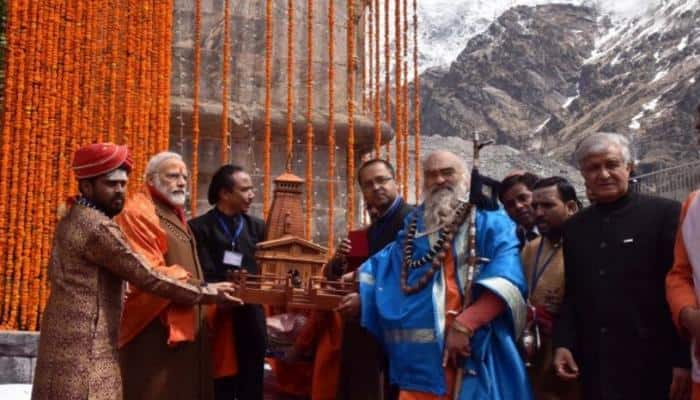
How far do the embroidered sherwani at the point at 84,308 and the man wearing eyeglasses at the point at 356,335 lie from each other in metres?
1.25

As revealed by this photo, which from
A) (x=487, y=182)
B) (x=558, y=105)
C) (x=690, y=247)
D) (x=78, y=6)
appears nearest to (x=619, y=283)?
(x=690, y=247)

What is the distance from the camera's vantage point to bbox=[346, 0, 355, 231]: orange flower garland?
7.96 metres

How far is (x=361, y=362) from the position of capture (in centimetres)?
455

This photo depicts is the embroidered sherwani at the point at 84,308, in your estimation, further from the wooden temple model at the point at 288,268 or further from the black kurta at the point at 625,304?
the black kurta at the point at 625,304

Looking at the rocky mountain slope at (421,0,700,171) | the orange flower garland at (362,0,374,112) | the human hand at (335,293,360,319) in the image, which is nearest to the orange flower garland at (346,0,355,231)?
the orange flower garland at (362,0,374,112)

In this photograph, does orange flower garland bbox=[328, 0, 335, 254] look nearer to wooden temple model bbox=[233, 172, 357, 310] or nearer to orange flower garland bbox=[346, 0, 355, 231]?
orange flower garland bbox=[346, 0, 355, 231]

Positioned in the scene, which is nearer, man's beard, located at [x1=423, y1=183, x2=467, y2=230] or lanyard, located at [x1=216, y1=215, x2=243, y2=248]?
man's beard, located at [x1=423, y1=183, x2=467, y2=230]

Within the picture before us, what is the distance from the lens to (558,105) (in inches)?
2325

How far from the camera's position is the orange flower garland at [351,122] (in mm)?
7965

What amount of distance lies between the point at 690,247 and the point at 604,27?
6904 centimetres

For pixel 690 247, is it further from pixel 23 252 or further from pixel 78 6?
pixel 78 6

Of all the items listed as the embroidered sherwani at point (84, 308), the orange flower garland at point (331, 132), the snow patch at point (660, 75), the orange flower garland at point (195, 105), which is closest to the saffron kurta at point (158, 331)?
the embroidered sherwani at point (84, 308)

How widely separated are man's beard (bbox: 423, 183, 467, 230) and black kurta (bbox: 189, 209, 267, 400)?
1.19m

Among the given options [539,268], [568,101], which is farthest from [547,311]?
[568,101]
